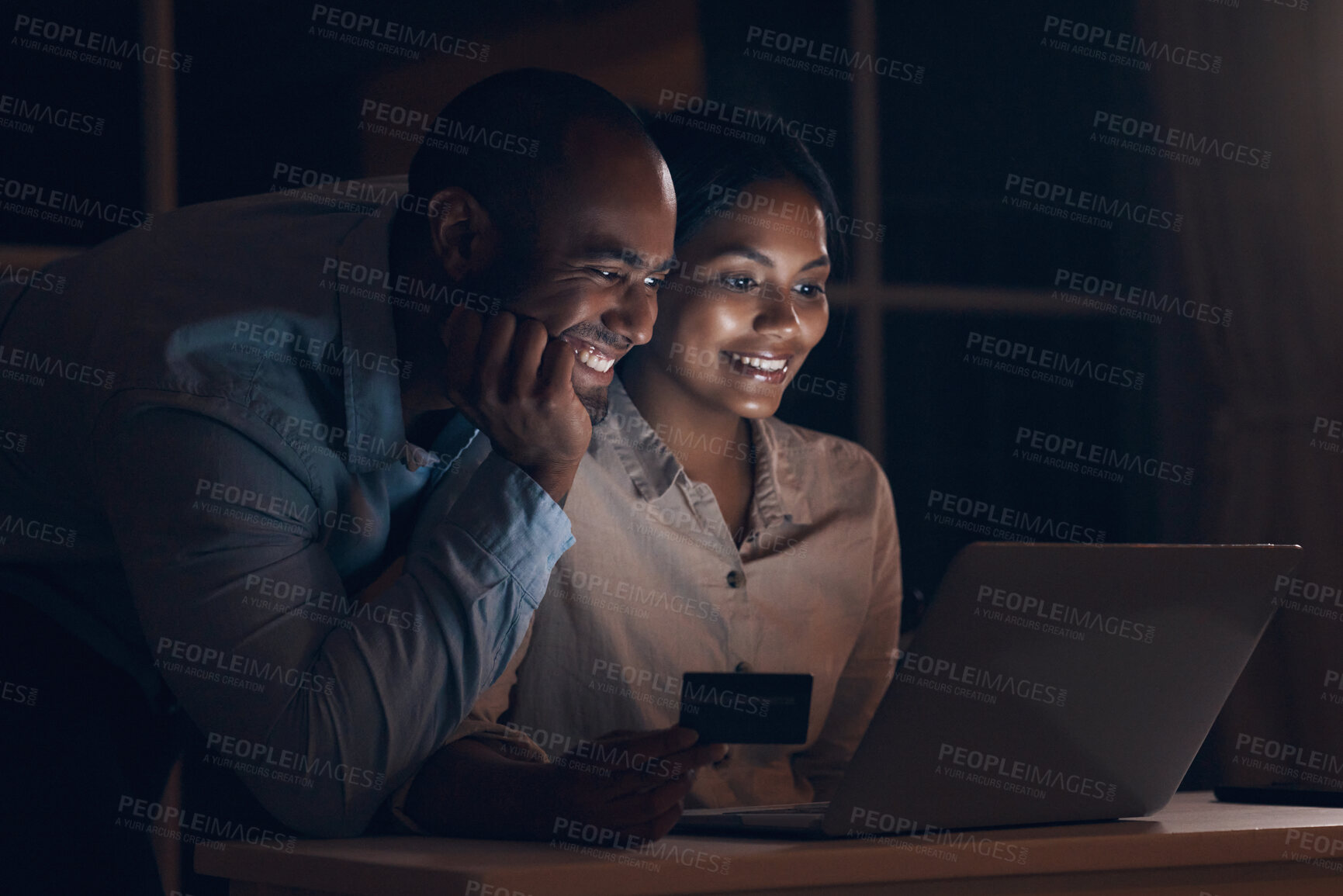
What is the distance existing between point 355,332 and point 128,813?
56cm

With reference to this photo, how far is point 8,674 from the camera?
3.57 ft

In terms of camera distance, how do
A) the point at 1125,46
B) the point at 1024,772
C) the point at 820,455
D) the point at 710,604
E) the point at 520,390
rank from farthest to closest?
the point at 1125,46 → the point at 820,455 → the point at 710,604 → the point at 520,390 → the point at 1024,772

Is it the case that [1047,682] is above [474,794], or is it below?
above

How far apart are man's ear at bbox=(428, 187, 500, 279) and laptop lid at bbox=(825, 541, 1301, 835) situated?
2.44ft

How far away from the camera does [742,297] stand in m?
1.81

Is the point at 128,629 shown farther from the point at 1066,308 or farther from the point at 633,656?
the point at 1066,308

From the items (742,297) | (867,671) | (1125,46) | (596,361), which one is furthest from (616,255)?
(1125,46)

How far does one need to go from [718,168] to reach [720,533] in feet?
1.97

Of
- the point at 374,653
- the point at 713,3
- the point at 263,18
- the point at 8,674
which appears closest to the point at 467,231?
the point at 374,653

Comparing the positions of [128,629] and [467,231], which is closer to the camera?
[128,629]

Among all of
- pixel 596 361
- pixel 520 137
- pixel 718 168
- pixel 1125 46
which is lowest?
pixel 596 361

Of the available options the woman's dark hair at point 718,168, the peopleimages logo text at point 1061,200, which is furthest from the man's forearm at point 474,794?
the peopleimages logo text at point 1061,200

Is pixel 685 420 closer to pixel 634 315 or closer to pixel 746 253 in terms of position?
pixel 746 253

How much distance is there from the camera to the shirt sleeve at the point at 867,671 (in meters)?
1.79
